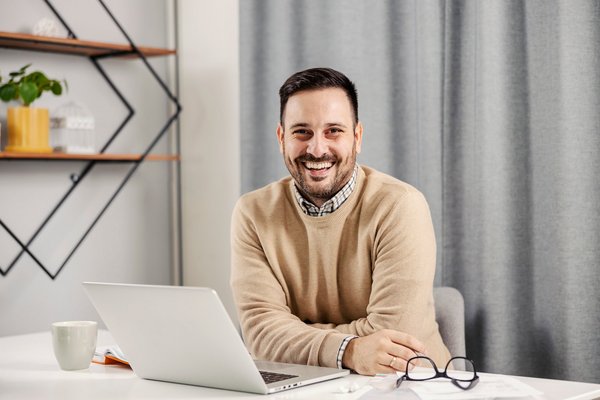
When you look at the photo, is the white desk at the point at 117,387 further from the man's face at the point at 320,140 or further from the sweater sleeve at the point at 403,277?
the man's face at the point at 320,140

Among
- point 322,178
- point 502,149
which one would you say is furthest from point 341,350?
point 502,149

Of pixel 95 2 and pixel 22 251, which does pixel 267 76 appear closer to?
pixel 95 2

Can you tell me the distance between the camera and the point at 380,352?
170 centimetres

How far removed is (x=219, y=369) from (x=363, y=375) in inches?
12.2

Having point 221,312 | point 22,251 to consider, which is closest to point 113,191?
point 22,251

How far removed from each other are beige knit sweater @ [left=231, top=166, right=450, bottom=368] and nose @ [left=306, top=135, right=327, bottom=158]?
0.14m

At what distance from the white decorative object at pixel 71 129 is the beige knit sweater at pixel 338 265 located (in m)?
1.18

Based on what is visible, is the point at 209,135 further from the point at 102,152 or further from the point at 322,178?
the point at 322,178

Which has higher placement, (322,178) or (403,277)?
(322,178)

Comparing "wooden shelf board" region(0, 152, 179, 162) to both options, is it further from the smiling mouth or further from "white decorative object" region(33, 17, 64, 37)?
the smiling mouth

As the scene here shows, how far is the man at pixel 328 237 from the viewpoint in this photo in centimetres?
201

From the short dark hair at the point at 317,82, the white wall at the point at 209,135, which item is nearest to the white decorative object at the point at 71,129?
the white wall at the point at 209,135

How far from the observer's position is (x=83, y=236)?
3377mm

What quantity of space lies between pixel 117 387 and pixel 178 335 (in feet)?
0.54
